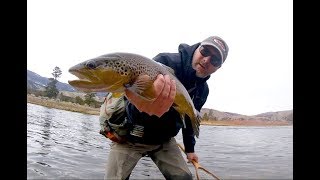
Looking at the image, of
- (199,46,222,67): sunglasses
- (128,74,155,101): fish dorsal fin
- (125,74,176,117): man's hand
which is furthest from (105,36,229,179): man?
(128,74,155,101): fish dorsal fin

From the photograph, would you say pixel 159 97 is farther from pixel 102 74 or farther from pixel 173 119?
pixel 173 119

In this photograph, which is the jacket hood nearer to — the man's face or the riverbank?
the man's face

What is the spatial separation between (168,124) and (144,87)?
1.57m

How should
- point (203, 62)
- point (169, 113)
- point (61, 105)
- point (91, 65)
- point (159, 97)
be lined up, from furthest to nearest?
point (61, 105) → point (203, 62) → point (169, 113) → point (159, 97) → point (91, 65)

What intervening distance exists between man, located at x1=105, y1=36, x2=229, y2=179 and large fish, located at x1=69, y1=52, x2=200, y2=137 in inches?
48.0

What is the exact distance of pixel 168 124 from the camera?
200 inches

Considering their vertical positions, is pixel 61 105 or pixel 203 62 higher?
pixel 203 62

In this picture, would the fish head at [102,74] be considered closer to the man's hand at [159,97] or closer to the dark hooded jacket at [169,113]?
the man's hand at [159,97]

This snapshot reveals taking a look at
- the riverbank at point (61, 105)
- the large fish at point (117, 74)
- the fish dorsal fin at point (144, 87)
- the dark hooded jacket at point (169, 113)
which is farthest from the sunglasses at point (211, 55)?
the riverbank at point (61, 105)

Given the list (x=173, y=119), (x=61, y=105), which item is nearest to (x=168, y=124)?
(x=173, y=119)

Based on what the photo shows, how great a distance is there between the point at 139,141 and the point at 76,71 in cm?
200

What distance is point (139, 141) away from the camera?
201 inches

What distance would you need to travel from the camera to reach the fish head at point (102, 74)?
3359 millimetres
